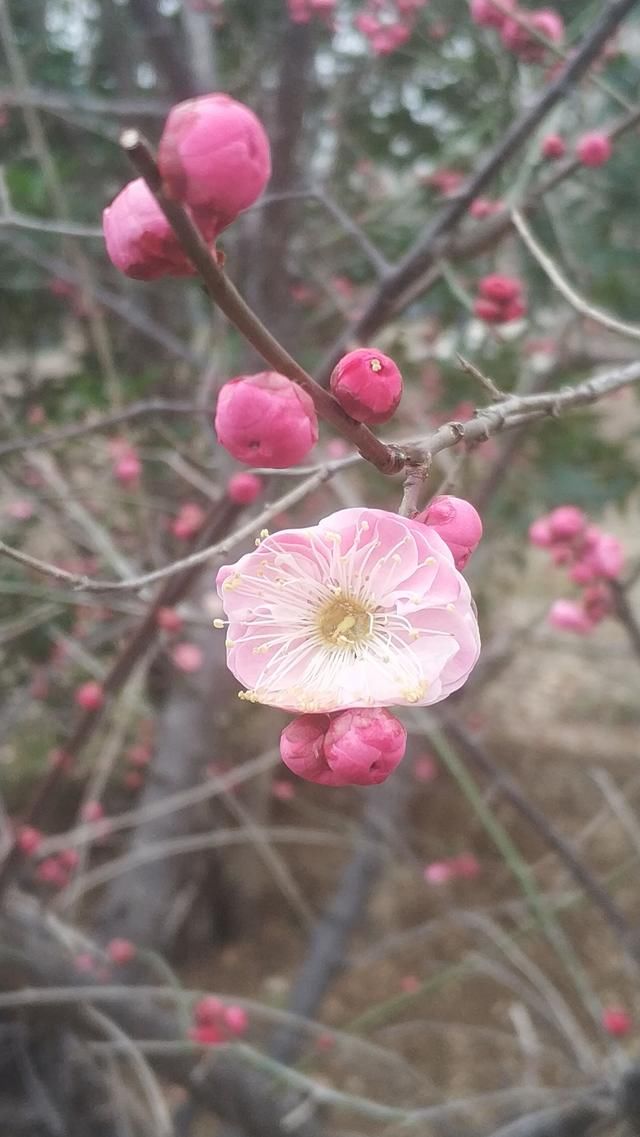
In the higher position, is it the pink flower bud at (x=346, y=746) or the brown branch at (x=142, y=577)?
the brown branch at (x=142, y=577)

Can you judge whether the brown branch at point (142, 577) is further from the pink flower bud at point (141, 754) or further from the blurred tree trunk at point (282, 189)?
the pink flower bud at point (141, 754)

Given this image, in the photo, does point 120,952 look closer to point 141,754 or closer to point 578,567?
point 141,754

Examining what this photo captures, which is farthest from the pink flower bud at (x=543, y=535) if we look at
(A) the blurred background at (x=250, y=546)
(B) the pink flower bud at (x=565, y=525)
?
(A) the blurred background at (x=250, y=546)

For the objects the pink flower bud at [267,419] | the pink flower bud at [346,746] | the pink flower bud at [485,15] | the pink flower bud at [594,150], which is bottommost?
the pink flower bud at [346,746]

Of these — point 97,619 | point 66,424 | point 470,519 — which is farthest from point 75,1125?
point 470,519

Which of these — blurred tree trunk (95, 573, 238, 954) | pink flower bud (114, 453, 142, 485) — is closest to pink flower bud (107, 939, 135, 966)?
blurred tree trunk (95, 573, 238, 954)

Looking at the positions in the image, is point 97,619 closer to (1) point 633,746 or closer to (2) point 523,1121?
(2) point 523,1121
